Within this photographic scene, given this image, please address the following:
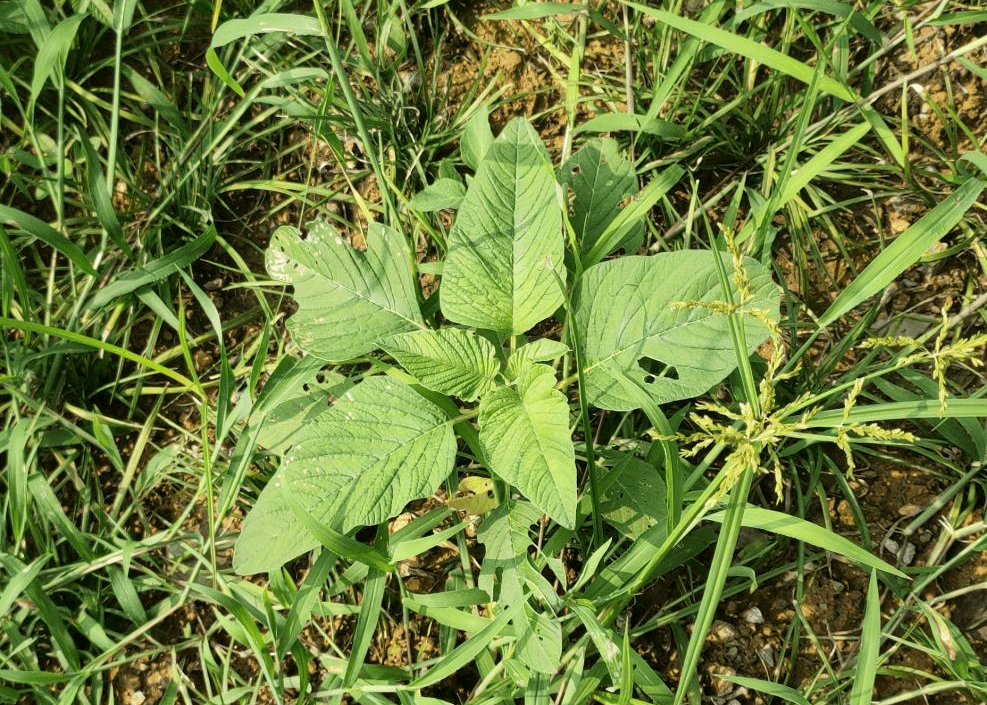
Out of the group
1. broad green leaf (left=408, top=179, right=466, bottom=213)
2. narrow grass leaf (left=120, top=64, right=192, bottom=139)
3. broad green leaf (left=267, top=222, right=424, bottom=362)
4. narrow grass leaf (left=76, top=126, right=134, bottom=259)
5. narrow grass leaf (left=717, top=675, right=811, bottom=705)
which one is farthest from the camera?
narrow grass leaf (left=120, top=64, right=192, bottom=139)

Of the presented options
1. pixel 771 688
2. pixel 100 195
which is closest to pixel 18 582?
pixel 100 195

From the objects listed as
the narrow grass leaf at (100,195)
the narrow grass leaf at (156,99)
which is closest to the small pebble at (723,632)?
the narrow grass leaf at (100,195)

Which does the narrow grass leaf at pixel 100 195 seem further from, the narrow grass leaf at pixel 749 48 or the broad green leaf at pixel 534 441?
the narrow grass leaf at pixel 749 48

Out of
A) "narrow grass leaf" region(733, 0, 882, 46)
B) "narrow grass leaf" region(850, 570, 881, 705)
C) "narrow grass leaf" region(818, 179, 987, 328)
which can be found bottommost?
"narrow grass leaf" region(850, 570, 881, 705)

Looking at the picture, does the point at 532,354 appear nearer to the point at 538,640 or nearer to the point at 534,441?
the point at 534,441

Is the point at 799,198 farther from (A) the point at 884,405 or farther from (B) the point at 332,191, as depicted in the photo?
(B) the point at 332,191

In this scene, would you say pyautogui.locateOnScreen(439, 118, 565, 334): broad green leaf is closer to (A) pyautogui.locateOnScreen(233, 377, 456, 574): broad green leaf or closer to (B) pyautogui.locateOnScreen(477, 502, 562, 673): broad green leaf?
(A) pyautogui.locateOnScreen(233, 377, 456, 574): broad green leaf

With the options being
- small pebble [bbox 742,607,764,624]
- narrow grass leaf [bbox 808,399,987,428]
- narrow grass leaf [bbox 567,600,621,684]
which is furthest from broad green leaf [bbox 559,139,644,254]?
small pebble [bbox 742,607,764,624]

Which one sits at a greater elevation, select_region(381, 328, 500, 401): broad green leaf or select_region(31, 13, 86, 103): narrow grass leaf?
select_region(31, 13, 86, 103): narrow grass leaf
